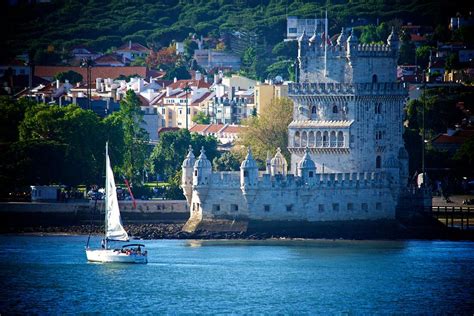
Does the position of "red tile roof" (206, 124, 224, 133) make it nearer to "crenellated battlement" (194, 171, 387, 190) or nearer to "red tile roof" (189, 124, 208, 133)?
"red tile roof" (189, 124, 208, 133)

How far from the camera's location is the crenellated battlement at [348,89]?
138 m

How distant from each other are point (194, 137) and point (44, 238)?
3430 centimetres

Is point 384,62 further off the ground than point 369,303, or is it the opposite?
point 384,62

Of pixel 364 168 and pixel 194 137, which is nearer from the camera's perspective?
pixel 364 168

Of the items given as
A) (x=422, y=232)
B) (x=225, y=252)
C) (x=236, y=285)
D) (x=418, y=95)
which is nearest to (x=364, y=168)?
(x=422, y=232)

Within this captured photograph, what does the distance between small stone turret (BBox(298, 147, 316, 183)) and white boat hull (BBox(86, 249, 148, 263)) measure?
14610 mm

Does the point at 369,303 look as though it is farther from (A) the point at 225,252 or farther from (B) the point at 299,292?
(A) the point at 225,252

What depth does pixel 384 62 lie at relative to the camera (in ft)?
458

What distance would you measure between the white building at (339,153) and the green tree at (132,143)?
61.9 feet

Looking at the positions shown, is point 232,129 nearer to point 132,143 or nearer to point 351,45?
point 132,143

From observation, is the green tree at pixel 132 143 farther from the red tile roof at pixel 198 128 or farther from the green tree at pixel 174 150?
the red tile roof at pixel 198 128

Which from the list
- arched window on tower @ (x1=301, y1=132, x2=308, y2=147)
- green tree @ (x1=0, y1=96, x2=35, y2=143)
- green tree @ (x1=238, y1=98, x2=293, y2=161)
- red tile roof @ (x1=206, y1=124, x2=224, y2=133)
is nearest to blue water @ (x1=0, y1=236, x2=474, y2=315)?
arched window on tower @ (x1=301, y1=132, x2=308, y2=147)

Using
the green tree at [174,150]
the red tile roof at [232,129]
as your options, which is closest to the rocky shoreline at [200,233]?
the green tree at [174,150]

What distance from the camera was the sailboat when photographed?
124381 millimetres
